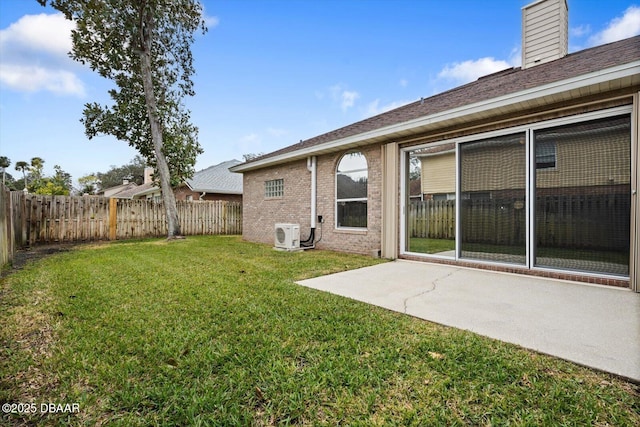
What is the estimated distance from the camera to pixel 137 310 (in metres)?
3.25

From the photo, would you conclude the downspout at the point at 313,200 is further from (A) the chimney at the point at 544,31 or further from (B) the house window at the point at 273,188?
(A) the chimney at the point at 544,31

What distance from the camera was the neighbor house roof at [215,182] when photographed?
671 inches

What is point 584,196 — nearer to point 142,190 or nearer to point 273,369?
point 273,369

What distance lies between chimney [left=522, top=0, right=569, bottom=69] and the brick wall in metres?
4.06

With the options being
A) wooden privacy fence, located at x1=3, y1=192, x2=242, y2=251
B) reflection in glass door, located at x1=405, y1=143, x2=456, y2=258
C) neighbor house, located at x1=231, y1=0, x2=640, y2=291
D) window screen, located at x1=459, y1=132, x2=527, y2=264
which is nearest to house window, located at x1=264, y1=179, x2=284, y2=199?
neighbor house, located at x1=231, y1=0, x2=640, y2=291

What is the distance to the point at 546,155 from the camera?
4852 millimetres

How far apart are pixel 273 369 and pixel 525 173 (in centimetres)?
507

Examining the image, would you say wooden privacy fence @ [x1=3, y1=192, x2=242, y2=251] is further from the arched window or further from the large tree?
the arched window

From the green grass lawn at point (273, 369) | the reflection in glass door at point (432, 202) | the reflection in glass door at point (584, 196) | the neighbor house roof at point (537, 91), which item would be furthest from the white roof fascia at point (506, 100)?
the green grass lawn at point (273, 369)

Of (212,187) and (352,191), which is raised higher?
(212,187)

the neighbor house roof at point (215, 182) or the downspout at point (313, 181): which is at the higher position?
the neighbor house roof at point (215, 182)

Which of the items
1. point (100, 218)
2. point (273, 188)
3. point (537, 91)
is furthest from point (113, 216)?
point (537, 91)

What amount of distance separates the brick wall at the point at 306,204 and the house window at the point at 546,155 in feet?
10.0

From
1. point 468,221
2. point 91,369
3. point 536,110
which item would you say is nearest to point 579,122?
point 536,110
